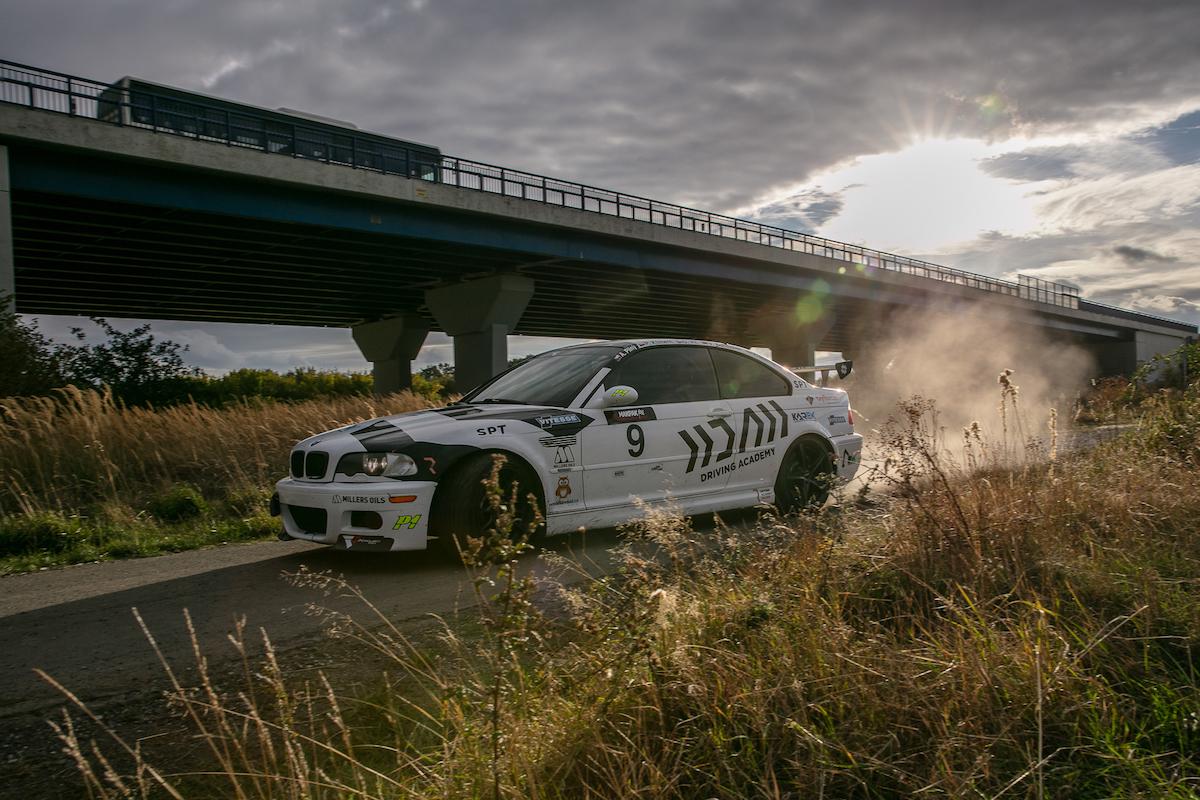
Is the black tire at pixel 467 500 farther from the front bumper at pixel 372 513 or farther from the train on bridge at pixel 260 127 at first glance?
the train on bridge at pixel 260 127

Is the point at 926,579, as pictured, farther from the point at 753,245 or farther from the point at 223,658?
the point at 753,245

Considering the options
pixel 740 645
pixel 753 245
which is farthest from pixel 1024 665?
pixel 753 245

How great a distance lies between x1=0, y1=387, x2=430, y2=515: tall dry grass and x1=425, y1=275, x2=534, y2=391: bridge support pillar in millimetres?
21419

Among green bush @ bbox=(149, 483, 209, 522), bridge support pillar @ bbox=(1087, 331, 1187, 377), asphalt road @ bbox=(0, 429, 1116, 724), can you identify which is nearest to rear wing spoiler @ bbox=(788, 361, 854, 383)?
asphalt road @ bbox=(0, 429, 1116, 724)

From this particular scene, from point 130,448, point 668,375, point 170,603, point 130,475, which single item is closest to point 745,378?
point 668,375

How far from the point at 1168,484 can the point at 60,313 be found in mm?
46683

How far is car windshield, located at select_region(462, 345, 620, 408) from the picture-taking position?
608 cm

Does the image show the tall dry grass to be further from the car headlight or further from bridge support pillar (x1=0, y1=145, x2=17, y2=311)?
bridge support pillar (x1=0, y1=145, x2=17, y2=311)

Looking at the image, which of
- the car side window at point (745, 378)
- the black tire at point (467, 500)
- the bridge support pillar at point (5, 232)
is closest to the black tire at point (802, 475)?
the car side window at point (745, 378)

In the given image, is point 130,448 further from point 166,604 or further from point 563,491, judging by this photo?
point 563,491

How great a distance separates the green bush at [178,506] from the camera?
8.09 m

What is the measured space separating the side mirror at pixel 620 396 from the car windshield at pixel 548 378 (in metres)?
0.26

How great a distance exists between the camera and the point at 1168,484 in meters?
4.21

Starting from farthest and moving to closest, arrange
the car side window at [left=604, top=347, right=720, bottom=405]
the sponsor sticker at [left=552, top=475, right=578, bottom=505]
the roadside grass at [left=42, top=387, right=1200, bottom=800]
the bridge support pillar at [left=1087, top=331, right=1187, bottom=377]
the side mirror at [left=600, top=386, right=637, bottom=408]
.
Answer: the bridge support pillar at [left=1087, top=331, right=1187, bottom=377] < the car side window at [left=604, top=347, right=720, bottom=405] < the side mirror at [left=600, top=386, right=637, bottom=408] < the sponsor sticker at [left=552, top=475, right=578, bottom=505] < the roadside grass at [left=42, top=387, right=1200, bottom=800]
